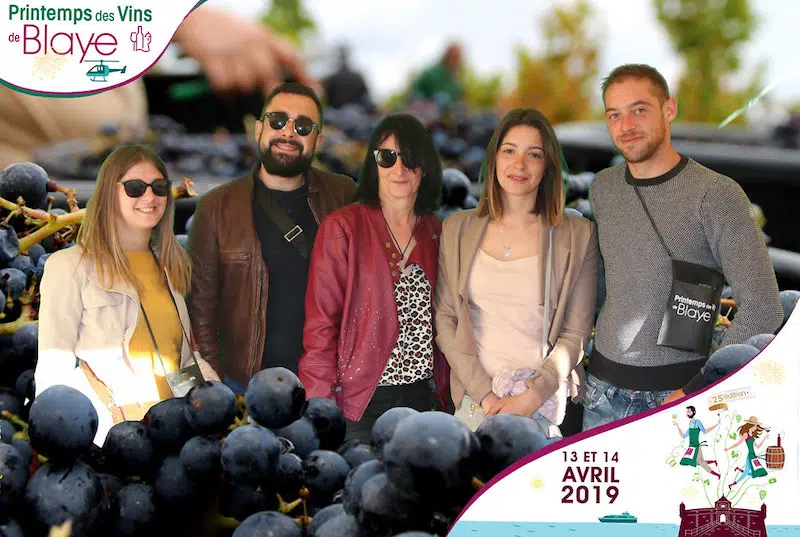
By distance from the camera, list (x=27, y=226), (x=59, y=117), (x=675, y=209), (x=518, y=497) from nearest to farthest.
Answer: (x=518, y=497), (x=675, y=209), (x=27, y=226), (x=59, y=117)

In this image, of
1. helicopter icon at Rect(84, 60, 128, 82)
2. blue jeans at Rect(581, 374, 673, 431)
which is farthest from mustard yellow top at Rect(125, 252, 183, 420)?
blue jeans at Rect(581, 374, 673, 431)

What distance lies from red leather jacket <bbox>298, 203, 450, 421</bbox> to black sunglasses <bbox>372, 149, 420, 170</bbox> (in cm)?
10

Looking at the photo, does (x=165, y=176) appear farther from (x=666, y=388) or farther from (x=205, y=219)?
(x=666, y=388)

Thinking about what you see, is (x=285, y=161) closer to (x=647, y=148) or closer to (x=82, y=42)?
(x=82, y=42)

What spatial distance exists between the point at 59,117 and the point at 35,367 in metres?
1.58

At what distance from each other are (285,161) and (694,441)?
69 centimetres

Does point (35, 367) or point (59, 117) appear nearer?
point (35, 367)

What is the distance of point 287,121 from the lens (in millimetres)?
1193

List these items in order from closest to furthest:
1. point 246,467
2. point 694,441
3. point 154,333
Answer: point 246,467 < point 694,441 < point 154,333

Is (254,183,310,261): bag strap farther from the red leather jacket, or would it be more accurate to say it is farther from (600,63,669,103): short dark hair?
(600,63,669,103): short dark hair

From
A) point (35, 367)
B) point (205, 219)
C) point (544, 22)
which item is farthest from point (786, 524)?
point (35, 367)

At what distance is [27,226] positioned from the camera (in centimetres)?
120

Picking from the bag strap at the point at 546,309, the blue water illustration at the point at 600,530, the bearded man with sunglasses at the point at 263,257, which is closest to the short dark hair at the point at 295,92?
the bearded man with sunglasses at the point at 263,257

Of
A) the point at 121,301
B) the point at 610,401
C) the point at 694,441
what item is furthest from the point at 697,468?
the point at 121,301
